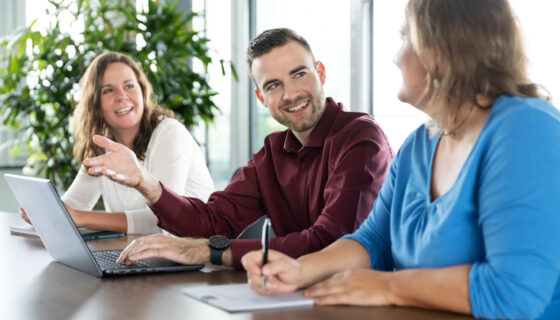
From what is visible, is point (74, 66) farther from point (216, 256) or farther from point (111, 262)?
point (216, 256)

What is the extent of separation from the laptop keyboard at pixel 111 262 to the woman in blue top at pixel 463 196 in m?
0.41

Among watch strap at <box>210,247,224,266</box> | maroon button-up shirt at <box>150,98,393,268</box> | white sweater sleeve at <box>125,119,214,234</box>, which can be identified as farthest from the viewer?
white sweater sleeve at <box>125,119,214,234</box>

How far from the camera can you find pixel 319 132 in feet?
7.13

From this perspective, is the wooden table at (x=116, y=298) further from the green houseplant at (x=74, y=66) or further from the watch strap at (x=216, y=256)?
the green houseplant at (x=74, y=66)

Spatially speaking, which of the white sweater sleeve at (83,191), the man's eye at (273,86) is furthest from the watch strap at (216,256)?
the white sweater sleeve at (83,191)

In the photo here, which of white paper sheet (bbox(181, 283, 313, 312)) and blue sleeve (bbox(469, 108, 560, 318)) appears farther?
white paper sheet (bbox(181, 283, 313, 312))

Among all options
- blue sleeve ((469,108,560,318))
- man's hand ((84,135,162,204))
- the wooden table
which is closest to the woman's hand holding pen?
the wooden table

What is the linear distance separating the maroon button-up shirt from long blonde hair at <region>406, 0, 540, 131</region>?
592mm

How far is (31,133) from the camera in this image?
437 centimetres

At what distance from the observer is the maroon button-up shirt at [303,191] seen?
1.88 m

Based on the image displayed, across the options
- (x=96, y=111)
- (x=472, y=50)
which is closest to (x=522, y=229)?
(x=472, y=50)

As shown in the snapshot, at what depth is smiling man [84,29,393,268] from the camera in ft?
6.34

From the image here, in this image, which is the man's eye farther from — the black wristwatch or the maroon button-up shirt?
the black wristwatch

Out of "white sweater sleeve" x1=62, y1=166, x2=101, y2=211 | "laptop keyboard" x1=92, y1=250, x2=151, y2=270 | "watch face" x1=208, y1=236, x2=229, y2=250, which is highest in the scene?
"watch face" x1=208, y1=236, x2=229, y2=250
